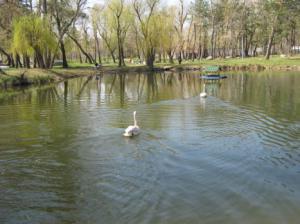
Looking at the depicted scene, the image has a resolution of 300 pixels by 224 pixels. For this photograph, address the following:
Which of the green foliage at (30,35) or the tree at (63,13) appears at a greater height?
the tree at (63,13)

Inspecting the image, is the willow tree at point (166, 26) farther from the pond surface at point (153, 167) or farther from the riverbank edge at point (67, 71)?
the pond surface at point (153, 167)

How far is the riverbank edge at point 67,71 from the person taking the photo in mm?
34059

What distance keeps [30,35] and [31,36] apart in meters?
0.19

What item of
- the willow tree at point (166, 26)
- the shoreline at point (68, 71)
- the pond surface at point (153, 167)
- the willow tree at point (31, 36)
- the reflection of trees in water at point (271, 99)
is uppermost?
the willow tree at point (166, 26)

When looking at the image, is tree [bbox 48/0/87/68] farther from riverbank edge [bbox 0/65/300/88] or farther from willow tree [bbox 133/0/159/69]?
willow tree [bbox 133/0/159/69]

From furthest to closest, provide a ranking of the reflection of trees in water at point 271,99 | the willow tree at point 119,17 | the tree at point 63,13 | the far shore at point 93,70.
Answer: the willow tree at point 119,17
the tree at point 63,13
the far shore at point 93,70
the reflection of trees in water at point 271,99

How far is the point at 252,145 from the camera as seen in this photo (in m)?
12.4

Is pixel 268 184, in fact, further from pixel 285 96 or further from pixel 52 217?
pixel 285 96

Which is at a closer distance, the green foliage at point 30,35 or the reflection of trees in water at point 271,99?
the reflection of trees in water at point 271,99

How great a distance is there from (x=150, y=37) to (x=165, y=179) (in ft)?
184

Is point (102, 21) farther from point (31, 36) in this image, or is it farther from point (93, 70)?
point (31, 36)

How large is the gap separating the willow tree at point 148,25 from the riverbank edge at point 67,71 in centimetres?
286

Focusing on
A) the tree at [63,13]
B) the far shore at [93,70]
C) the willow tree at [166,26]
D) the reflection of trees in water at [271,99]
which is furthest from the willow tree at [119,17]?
the reflection of trees in water at [271,99]

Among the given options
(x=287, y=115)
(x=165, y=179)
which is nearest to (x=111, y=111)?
(x=287, y=115)
